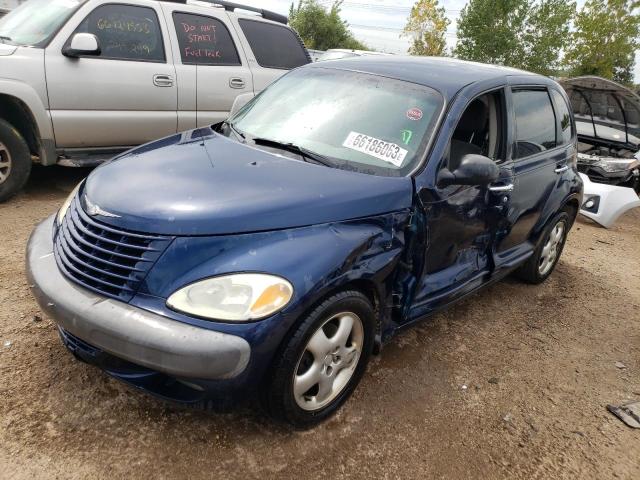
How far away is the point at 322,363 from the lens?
2.37 metres

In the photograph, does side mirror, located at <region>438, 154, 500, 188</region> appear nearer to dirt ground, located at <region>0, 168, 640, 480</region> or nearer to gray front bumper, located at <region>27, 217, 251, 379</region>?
dirt ground, located at <region>0, 168, 640, 480</region>

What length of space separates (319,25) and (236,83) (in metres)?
33.5

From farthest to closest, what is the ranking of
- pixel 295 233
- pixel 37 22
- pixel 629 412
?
1. pixel 37 22
2. pixel 629 412
3. pixel 295 233

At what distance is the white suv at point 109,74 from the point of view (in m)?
4.56

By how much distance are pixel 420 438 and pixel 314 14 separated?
1490 inches

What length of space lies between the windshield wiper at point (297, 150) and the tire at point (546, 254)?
2.30 metres

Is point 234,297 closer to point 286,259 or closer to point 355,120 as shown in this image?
point 286,259

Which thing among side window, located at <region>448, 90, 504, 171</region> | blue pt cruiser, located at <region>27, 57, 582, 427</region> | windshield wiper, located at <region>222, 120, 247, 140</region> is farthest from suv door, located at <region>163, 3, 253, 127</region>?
side window, located at <region>448, 90, 504, 171</region>

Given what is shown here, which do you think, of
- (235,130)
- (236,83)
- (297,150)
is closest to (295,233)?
(297,150)

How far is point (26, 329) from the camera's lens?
2926 millimetres

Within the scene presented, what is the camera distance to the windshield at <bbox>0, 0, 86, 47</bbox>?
4684 mm

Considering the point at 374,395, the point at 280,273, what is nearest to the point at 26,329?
the point at 280,273

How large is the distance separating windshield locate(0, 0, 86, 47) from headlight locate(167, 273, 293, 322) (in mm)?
3766

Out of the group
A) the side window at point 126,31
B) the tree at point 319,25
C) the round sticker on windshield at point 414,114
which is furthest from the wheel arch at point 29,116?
the tree at point 319,25
